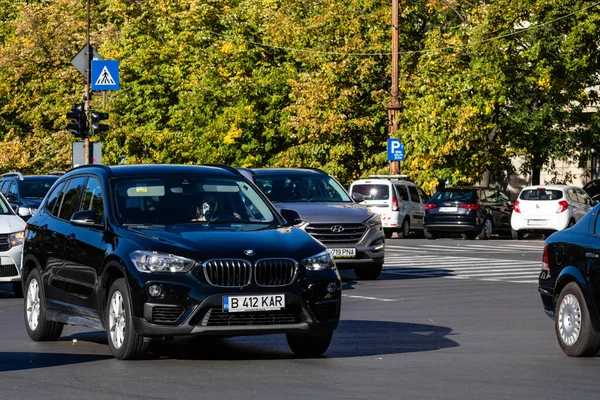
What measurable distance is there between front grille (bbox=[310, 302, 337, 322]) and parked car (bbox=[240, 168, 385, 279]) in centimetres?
988

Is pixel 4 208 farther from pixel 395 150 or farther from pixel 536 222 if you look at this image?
pixel 395 150

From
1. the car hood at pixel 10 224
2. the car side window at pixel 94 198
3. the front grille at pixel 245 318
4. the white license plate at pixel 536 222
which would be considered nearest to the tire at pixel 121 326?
the front grille at pixel 245 318

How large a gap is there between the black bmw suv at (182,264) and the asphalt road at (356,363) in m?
0.33

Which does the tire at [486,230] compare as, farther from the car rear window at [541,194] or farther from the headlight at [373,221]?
the headlight at [373,221]

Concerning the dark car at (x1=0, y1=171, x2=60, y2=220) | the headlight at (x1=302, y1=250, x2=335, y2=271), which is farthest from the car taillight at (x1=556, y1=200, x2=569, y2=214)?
the headlight at (x1=302, y1=250, x2=335, y2=271)

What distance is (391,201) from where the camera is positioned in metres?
42.6

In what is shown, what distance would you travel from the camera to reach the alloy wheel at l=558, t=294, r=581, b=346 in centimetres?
1152

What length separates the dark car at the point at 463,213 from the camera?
42156mm

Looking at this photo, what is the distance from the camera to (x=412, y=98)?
161 feet

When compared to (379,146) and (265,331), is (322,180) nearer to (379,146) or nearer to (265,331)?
(265,331)

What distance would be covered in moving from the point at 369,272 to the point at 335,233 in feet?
4.34

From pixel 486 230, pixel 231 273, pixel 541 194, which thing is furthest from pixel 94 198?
pixel 486 230

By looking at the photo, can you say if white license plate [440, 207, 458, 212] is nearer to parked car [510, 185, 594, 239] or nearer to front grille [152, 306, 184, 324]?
parked car [510, 185, 594, 239]

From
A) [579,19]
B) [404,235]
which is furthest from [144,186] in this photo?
[579,19]
